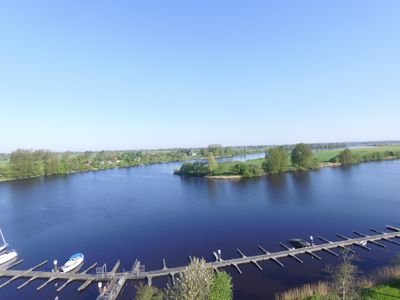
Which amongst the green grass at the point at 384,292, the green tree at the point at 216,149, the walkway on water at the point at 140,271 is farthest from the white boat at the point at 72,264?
the green tree at the point at 216,149

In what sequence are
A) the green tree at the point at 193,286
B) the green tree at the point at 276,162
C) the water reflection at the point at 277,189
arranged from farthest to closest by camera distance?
the green tree at the point at 276,162 < the water reflection at the point at 277,189 < the green tree at the point at 193,286

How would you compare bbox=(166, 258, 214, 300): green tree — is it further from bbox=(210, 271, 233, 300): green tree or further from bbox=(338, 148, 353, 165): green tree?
bbox=(338, 148, 353, 165): green tree

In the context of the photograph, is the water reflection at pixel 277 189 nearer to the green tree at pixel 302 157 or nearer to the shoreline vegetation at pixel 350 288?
the green tree at pixel 302 157

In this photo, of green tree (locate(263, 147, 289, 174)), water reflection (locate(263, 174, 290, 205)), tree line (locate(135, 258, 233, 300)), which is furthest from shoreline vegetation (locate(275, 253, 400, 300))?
green tree (locate(263, 147, 289, 174))

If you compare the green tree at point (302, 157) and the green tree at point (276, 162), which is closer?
the green tree at point (276, 162)

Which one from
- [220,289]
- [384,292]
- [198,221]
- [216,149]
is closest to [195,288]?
[220,289]

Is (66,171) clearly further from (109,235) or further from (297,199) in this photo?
(297,199)

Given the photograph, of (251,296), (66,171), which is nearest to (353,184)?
(251,296)
